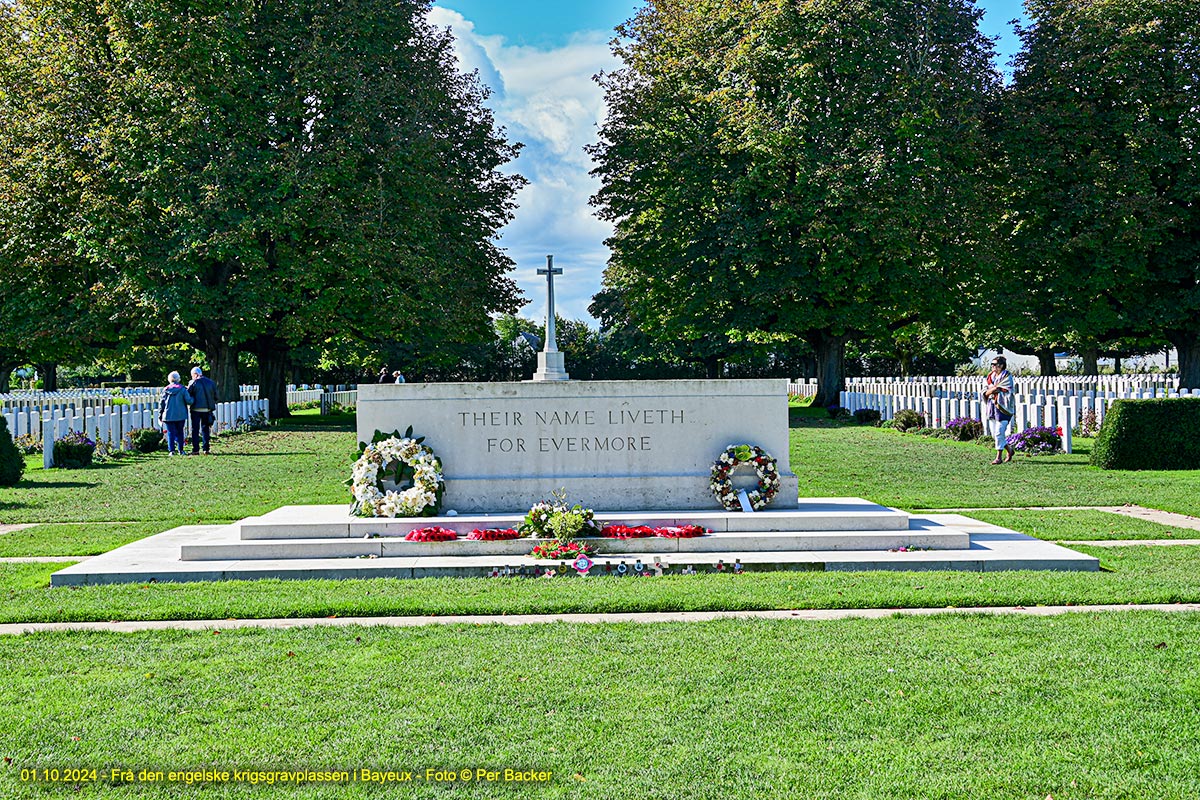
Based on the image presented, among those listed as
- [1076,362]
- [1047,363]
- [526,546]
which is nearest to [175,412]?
[526,546]

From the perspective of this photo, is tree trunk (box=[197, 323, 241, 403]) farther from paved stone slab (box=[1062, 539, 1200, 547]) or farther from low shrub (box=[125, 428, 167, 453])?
paved stone slab (box=[1062, 539, 1200, 547])

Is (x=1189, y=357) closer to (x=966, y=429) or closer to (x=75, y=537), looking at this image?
(x=966, y=429)

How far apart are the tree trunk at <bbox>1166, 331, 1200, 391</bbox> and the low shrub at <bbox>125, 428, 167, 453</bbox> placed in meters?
28.4

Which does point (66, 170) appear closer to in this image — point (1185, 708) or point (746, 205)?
point (746, 205)

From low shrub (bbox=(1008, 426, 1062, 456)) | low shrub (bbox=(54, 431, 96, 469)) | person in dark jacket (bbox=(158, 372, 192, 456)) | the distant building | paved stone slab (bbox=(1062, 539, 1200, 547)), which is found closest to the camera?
paved stone slab (bbox=(1062, 539, 1200, 547))

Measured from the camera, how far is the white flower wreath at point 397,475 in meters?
10.2

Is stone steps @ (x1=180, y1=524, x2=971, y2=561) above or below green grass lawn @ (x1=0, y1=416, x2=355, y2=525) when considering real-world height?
below

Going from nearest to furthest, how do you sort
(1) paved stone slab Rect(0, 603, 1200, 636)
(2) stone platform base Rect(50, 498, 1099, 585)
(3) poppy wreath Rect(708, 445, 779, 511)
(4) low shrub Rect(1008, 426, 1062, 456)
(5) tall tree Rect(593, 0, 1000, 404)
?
(1) paved stone slab Rect(0, 603, 1200, 636) → (2) stone platform base Rect(50, 498, 1099, 585) → (3) poppy wreath Rect(708, 445, 779, 511) → (4) low shrub Rect(1008, 426, 1062, 456) → (5) tall tree Rect(593, 0, 1000, 404)

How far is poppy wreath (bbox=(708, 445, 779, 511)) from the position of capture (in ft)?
34.4

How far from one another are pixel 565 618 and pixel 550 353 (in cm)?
849

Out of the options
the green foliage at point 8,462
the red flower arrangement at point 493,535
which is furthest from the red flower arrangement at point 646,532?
the green foliage at point 8,462

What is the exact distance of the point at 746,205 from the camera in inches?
1294

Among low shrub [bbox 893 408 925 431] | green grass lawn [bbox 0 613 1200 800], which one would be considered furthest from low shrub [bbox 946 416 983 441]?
green grass lawn [bbox 0 613 1200 800]

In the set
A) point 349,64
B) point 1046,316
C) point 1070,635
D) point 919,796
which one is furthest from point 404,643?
point 1046,316
